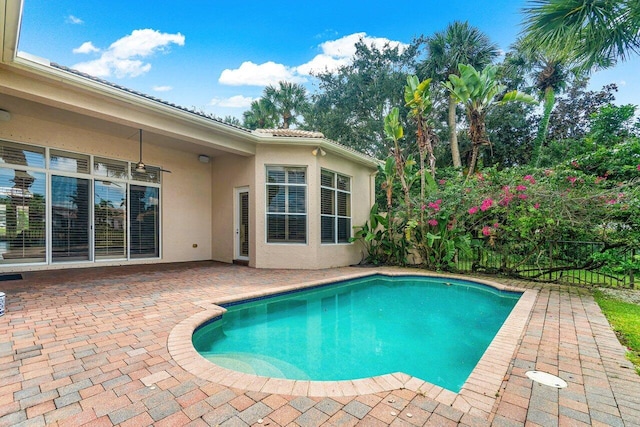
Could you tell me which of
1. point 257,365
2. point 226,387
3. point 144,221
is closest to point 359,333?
point 257,365

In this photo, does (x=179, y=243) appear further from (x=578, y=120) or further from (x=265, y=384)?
(x=578, y=120)

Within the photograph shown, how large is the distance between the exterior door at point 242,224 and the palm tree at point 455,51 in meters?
13.1

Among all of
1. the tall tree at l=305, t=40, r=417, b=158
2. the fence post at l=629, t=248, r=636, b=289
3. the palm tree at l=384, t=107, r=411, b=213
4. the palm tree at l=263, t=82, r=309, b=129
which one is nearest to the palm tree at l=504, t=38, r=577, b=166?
the tall tree at l=305, t=40, r=417, b=158

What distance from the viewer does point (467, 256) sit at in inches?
376

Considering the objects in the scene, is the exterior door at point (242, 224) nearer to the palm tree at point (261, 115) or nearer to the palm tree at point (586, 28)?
the palm tree at point (586, 28)

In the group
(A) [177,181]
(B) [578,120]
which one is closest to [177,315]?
(A) [177,181]

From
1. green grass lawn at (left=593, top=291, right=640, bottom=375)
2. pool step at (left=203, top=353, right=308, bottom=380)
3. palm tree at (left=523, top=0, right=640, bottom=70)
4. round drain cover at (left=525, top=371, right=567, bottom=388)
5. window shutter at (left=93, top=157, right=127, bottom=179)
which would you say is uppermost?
palm tree at (left=523, top=0, right=640, bottom=70)

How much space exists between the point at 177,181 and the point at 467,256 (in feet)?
33.5

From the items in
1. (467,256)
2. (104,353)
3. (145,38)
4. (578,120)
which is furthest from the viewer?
(578,120)

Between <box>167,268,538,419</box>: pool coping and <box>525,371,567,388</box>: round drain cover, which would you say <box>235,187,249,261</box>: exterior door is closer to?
<box>167,268,538,419</box>: pool coping

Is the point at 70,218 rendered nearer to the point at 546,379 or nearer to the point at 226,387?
the point at 226,387

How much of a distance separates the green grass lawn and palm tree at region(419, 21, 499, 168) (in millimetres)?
12810

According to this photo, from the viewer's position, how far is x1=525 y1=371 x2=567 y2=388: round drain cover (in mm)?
2764

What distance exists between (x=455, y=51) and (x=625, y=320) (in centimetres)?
1755
